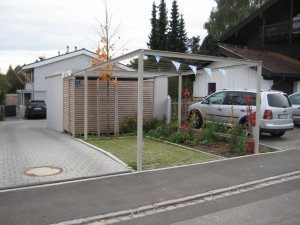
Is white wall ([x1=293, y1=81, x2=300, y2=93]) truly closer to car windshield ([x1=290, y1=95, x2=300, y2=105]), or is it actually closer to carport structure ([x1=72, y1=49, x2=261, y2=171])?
car windshield ([x1=290, y1=95, x2=300, y2=105])

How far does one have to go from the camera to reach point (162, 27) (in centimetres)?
4947

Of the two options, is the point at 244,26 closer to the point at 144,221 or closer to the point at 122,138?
the point at 122,138

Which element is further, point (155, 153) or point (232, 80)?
point (232, 80)

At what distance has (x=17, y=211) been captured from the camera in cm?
540

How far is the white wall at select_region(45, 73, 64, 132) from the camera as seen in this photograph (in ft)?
52.5

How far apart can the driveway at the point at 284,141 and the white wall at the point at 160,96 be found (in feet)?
14.4

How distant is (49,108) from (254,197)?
13645mm

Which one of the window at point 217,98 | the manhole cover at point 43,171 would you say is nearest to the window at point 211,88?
the window at point 217,98

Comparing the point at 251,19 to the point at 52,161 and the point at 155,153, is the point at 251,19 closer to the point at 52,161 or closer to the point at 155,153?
the point at 155,153

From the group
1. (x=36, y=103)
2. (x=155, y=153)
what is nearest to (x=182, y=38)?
(x=36, y=103)

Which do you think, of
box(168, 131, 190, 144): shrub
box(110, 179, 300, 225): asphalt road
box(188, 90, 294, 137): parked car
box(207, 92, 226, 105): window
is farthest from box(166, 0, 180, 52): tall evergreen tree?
box(110, 179, 300, 225): asphalt road

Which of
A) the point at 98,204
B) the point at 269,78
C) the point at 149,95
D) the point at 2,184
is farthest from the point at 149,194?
the point at 269,78

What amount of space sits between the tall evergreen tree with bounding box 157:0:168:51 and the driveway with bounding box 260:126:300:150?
35.4 metres

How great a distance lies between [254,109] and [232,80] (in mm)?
10674
